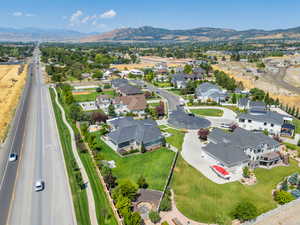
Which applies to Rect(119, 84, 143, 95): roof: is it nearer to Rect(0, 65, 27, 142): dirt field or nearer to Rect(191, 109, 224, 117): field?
Rect(191, 109, 224, 117): field

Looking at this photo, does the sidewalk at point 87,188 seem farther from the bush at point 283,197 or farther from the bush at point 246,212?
the bush at point 283,197

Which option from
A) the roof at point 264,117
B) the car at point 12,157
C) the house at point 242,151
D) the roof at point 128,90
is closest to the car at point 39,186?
the car at point 12,157

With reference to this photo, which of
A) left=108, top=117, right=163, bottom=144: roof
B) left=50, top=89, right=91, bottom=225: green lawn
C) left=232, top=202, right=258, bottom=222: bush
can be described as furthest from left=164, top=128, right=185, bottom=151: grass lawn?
left=50, top=89, right=91, bottom=225: green lawn

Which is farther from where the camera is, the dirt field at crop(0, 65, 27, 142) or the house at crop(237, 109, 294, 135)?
the dirt field at crop(0, 65, 27, 142)

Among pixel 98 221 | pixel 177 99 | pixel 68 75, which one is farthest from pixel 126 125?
pixel 68 75

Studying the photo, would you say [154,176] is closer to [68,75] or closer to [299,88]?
[299,88]

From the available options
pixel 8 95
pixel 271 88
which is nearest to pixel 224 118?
pixel 271 88

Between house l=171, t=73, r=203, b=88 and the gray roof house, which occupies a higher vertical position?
house l=171, t=73, r=203, b=88

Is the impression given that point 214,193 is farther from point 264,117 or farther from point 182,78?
point 182,78
